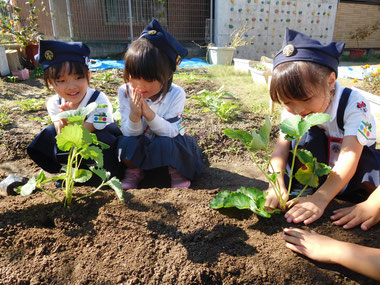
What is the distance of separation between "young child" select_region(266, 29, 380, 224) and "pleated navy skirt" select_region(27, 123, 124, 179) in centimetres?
119

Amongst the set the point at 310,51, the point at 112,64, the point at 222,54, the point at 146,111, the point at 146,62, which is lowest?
the point at 112,64

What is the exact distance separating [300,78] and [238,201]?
65 cm

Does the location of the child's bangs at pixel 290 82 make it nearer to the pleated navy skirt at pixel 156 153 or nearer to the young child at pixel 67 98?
the pleated navy skirt at pixel 156 153

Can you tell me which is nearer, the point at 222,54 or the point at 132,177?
the point at 132,177

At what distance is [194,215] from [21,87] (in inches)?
187

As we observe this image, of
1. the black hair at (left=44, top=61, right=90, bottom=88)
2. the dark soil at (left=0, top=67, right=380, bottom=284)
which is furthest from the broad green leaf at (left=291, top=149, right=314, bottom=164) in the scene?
the black hair at (left=44, top=61, right=90, bottom=88)

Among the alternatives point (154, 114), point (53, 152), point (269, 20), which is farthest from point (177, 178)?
point (269, 20)

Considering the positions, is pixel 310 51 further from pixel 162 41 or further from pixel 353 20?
pixel 353 20

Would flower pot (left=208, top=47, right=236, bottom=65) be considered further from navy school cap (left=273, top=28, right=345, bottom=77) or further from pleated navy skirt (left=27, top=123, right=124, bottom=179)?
navy school cap (left=273, top=28, right=345, bottom=77)

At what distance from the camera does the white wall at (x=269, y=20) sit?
9094 mm

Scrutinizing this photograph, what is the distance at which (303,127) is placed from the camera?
3.86 feet

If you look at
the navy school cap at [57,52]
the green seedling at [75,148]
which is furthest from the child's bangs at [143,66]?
the green seedling at [75,148]

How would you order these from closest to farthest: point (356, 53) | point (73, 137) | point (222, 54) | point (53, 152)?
1. point (73, 137)
2. point (53, 152)
3. point (222, 54)
4. point (356, 53)

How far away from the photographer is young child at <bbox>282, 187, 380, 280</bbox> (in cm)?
104
